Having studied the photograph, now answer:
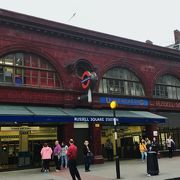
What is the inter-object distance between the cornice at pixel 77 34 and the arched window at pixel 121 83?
2.12m

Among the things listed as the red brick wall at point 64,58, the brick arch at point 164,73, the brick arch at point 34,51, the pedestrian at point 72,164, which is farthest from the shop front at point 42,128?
the pedestrian at point 72,164

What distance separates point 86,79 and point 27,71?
4302 millimetres

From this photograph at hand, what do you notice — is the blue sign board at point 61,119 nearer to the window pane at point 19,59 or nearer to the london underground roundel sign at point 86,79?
the london underground roundel sign at point 86,79

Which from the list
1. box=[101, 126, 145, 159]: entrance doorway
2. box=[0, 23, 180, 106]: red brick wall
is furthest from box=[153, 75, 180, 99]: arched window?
box=[101, 126, 145, 159]: entrance doorway

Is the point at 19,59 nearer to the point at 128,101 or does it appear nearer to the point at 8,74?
the point at 8,74

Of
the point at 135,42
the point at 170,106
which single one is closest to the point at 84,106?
the point at 135,42

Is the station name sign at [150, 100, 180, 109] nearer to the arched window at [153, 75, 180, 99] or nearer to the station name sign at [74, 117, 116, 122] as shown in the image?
the arched window at [153, 75, 180, 99]

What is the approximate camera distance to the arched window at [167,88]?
1193 inches

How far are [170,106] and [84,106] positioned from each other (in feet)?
33.5

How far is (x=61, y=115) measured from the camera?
2123 centimetres

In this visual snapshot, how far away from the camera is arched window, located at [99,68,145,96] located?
26.5 meters

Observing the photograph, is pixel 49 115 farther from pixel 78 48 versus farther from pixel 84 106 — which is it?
pixel 78 48

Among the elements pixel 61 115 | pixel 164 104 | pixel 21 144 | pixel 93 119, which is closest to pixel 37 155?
pixel 21 144

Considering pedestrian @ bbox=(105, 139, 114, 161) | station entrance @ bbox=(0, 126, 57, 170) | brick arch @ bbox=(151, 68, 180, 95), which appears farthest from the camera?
brick arch @ bbox=(151, 68, 180, 95)
